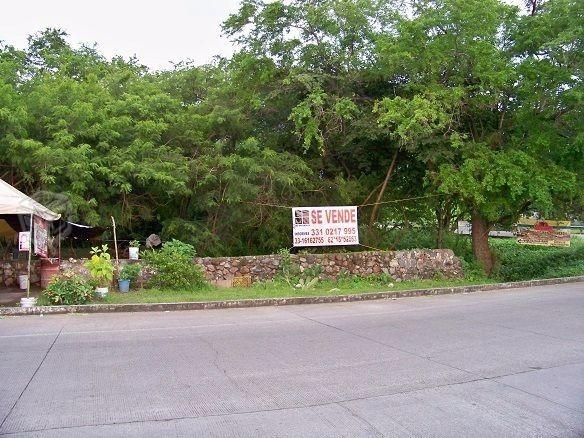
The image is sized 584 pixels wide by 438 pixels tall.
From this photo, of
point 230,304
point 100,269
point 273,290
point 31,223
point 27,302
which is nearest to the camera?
point 27,302

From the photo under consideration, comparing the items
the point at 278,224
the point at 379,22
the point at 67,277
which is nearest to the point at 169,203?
the point at 278,224

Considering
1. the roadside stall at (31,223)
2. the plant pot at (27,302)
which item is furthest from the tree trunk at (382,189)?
the plant pot at (27,302)

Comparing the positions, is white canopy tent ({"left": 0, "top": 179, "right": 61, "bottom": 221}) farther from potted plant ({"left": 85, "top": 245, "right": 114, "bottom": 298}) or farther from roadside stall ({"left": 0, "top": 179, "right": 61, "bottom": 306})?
potted plant ({"left": 85, "top": 245, "right": 114, "bottom": 298})

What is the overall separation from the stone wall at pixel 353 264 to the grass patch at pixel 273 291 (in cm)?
37

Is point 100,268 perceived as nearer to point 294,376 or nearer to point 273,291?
point 273,291

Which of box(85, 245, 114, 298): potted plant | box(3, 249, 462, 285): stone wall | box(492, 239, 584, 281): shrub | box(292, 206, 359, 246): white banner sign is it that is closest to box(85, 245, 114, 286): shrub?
box(85, 245, 114, 298): potted plant

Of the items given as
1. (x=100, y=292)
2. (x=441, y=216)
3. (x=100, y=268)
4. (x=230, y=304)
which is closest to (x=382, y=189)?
(x=441, y=216)

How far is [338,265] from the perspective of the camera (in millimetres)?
16922

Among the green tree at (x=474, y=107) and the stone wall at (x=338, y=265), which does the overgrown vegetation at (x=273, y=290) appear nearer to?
the stone wall at (x=338, y=265)

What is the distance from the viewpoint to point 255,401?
17.6 ft

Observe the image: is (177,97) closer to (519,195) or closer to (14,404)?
(519,195)

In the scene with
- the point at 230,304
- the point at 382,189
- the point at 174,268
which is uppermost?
the point at 382,189

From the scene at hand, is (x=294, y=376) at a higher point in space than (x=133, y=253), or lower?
lower

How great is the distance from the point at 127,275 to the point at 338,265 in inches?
256
